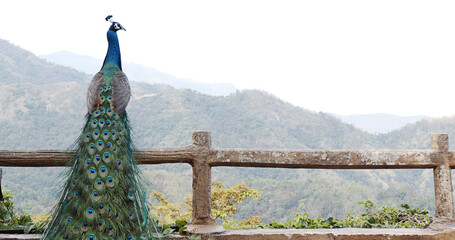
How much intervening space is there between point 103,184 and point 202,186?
1.02 metres

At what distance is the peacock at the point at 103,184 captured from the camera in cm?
319

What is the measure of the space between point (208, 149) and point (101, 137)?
99 cm

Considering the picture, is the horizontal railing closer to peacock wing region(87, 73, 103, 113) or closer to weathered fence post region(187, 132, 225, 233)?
weathered fence post region(187, 132, 225, 233)

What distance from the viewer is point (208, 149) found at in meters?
4.07

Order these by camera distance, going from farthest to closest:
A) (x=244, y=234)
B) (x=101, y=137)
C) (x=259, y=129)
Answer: (x=259, y=129), (x=244, y=234), (x=101, y=137)

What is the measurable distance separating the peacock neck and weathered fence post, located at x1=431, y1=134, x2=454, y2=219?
118 inches

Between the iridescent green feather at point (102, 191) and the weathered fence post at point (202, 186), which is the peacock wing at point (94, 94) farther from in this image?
the weathered fence post at point (202, 186)

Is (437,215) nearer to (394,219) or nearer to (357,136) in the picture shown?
(394,219)

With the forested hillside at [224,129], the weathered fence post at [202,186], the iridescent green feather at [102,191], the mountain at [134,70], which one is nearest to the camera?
the iridescent green feather at [102,191]

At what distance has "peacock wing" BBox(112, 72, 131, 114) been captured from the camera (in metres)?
3.73

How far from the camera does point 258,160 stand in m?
4.07

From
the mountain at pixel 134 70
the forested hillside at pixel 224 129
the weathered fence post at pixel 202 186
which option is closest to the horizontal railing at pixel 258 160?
the weathered fence post at pixel 202 186

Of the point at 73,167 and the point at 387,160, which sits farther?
the point at 387,160

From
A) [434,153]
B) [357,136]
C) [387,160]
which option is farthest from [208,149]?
[357,136]
